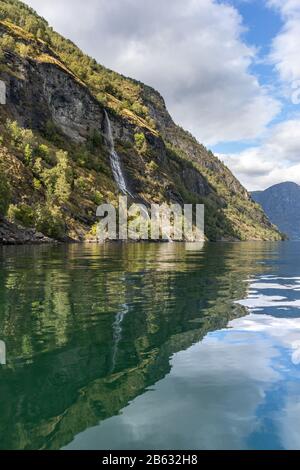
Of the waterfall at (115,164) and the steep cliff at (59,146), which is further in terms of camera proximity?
the waterfall at (115,164)

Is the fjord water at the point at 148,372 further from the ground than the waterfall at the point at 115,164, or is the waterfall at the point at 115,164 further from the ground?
the waterfall at the point at 115,164

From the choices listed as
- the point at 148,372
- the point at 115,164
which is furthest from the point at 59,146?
the point at 148,372

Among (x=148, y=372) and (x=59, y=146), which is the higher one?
(x=59, y=146)

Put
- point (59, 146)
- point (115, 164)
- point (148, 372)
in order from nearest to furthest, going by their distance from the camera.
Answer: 1. point (148, 372)
2. point (59, 146)
3. point (115, 164)

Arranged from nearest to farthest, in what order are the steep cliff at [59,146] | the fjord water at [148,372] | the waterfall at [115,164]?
the fjord water at [148,372]
the steep cliff at [59,146]
the waterfall at [115,164]

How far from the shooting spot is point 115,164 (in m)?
164

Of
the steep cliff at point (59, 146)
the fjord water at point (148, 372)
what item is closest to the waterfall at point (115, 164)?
the steep cliff at point (59, 146)

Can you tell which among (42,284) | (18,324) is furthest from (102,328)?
(42,284)

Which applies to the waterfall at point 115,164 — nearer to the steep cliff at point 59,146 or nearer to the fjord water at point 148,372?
the steep cliff at point 59,146

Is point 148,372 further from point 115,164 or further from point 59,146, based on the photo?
point 115,164

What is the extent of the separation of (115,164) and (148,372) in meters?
156

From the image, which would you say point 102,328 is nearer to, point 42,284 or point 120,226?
point 42,284

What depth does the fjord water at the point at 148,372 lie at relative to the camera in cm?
756

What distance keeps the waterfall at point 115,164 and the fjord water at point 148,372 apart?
13072cm
